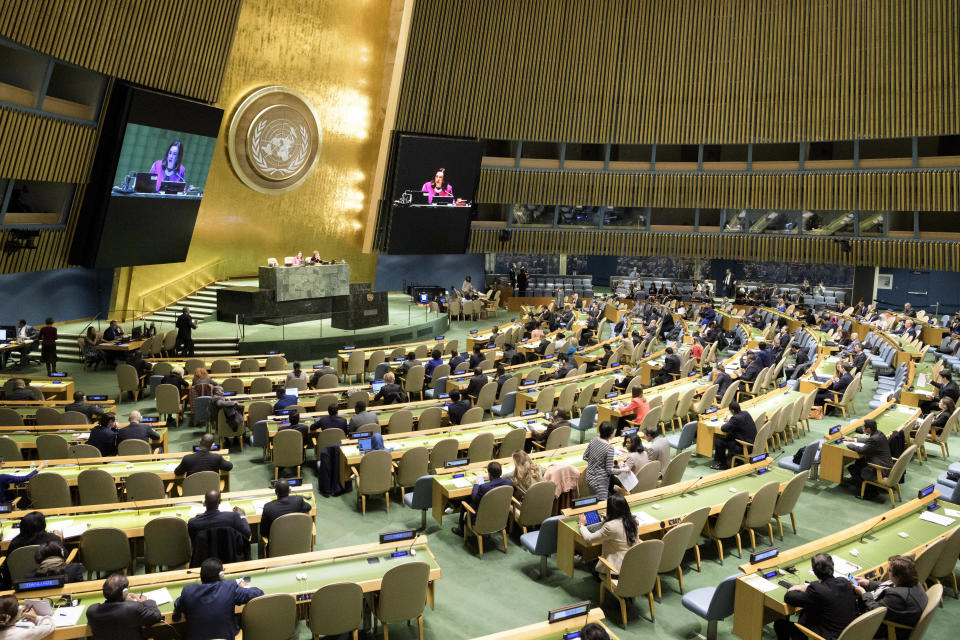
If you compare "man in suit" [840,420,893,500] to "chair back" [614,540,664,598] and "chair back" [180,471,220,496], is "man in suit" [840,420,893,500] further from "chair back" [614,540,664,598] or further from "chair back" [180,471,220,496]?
"chair back" [180,471,220,496]

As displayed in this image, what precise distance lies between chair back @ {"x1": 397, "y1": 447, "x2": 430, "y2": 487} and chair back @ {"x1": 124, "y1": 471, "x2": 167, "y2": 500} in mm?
2625

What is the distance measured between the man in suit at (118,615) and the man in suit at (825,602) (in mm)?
4527

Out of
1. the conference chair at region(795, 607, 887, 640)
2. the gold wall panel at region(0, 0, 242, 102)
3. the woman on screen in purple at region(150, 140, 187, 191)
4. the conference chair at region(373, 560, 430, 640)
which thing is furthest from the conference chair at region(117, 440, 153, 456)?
the woman on screen in purple at region(150, 140, 187, 191)

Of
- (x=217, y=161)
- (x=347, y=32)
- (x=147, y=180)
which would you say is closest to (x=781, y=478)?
(x=147, y=180)

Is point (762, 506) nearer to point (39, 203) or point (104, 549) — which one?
point (104, 549)

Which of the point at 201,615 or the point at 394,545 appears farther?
the point at 394,545

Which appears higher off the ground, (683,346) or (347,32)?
(347,32)

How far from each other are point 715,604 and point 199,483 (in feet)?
16.8

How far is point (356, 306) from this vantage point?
743 inches

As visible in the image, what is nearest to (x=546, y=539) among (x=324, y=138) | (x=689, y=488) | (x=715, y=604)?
(x=715, y=604)

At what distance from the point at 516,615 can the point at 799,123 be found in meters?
23.6

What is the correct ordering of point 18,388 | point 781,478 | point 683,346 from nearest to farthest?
1. point 781,478
2. point 18,388
3. point 683,346

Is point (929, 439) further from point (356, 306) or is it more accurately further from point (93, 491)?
point (356, 306)

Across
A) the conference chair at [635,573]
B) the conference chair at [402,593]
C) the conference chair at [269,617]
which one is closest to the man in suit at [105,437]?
the conference chair at [269,617]
